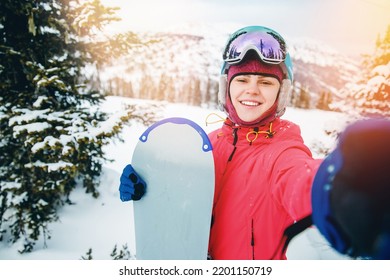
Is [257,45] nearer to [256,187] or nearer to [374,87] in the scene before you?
[256,187]

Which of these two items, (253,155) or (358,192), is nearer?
(358,192)

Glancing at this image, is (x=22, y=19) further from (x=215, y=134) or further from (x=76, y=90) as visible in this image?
(x=215, y=134)

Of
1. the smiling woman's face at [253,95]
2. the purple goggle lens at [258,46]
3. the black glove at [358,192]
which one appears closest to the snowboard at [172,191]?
the smiling woman's face at [253,95]

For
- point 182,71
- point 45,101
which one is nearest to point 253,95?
point 45,101

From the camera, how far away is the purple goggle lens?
124cm

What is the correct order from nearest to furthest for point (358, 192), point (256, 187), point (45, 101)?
point (358, 192) < point (256, 187) < point (45, 101)

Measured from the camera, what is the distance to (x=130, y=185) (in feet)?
4.56

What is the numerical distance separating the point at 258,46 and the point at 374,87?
7.40 ft

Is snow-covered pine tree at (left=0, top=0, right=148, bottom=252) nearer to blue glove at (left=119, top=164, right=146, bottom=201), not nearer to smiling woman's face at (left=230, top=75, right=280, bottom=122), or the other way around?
blue glove at (left=119, top=164, right=146, bottom=201)

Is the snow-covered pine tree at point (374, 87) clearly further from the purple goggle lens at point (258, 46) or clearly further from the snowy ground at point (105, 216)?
the purple goggle lens at point (258, 46)

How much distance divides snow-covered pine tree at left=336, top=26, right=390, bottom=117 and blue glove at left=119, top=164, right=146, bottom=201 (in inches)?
106

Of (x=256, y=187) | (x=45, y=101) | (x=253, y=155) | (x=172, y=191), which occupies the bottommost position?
(x=172, y=191)

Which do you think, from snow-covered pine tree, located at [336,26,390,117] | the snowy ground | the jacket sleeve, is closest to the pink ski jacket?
the jacket sleeve

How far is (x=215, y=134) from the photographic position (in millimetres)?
1442
